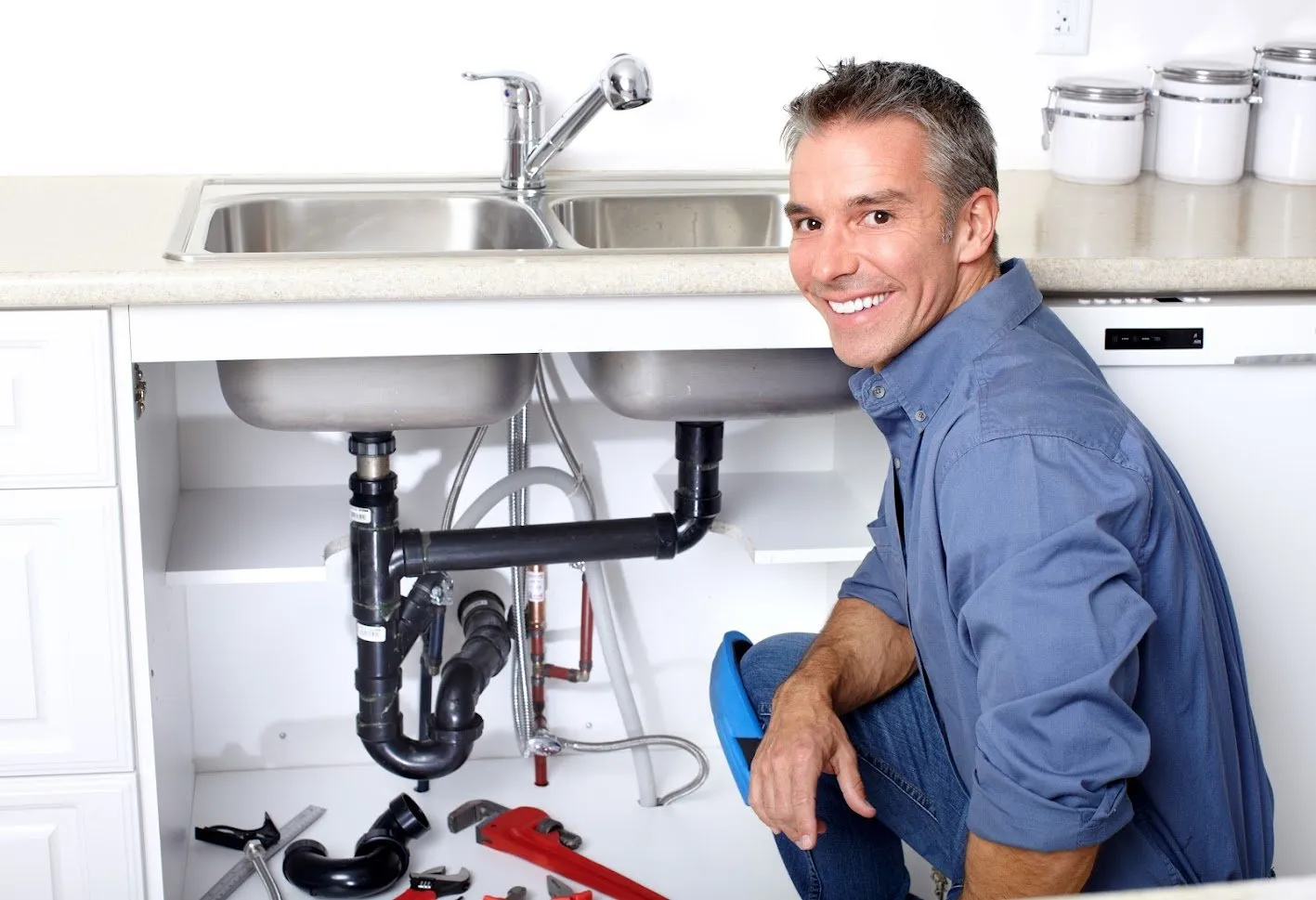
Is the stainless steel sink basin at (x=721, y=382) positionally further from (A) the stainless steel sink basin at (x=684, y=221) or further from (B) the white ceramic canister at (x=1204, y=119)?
(B) the white ceramic canister at (x=1204, y=119)

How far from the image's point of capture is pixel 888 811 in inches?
59.9

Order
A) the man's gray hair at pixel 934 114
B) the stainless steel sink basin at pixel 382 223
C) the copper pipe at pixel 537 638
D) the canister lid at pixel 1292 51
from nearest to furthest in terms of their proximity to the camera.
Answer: the man's gray hair at pixel 934 114 < the stainless steel sink basin at pixel 382 223 < the canister lid at pixel 1292 51 < the copper pipe at pixel 537 638

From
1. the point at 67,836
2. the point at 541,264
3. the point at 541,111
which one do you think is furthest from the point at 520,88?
the point at 67,836

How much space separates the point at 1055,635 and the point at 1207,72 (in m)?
1.25

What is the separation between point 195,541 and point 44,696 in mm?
345

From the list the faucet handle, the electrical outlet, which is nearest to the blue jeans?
the faucet handle

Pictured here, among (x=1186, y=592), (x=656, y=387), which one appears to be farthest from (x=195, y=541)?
(x=1186, y=592)

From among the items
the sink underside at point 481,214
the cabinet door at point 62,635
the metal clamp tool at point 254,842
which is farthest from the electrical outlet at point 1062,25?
the metal clamp tool at point 254,842

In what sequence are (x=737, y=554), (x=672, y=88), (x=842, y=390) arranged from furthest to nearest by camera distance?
1. (x=737, y=554)
2. (x=672, y=88)
3. (x=842, y=390)

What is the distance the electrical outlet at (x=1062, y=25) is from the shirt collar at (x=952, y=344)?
0.95m

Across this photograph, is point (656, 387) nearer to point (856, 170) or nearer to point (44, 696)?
point (856, 170)

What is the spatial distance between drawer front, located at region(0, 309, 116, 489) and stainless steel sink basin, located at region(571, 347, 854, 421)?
0.54 m

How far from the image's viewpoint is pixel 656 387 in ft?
5.39

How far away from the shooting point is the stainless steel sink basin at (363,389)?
1569mm
